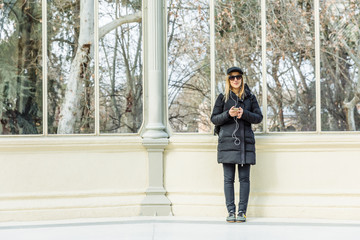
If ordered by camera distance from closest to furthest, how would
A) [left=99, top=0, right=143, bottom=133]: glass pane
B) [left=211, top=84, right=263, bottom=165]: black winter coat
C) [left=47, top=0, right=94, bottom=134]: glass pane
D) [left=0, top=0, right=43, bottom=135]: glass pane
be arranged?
1. [left=211, top=84, right=263, bottom=165]: black winter coat
2. [left=0, top=0, right=43, bottom=135]: glass pane
3. [left=47, top=0, right=94, bottom=134]: glass pane
4. [left=99, top=0, right=143, bottom=133]: glass pane

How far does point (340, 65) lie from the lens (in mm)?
7332

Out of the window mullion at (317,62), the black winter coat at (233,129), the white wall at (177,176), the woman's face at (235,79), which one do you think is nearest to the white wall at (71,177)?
the white wall at (177,176)

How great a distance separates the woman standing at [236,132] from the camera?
6.91 metres

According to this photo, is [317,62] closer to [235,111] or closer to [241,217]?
[235,111]

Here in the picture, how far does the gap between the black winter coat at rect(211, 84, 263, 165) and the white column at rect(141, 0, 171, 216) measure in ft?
2.55

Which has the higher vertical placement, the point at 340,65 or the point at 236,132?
the point at 340,65

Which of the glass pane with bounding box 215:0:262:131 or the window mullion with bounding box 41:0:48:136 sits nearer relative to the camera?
the window mullion with bounding box 41:0:48:136

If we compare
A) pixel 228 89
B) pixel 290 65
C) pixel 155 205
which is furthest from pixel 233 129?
pixel 155 205

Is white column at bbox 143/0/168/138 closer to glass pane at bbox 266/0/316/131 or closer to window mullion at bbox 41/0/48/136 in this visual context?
window mullion at bbox 41/0/48/136

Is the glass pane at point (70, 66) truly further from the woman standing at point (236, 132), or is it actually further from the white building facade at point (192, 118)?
the woman standing at point (236, 132)

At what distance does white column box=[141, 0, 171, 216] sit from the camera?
24.2 feet

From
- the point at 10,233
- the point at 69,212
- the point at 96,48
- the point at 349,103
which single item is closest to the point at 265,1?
the point at 349,103

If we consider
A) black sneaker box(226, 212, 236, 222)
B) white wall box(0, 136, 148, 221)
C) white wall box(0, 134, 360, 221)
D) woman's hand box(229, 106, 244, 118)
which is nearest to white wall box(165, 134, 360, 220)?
white wall box(0, 134, 360, 221)

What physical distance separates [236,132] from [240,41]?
1262 millimetres
